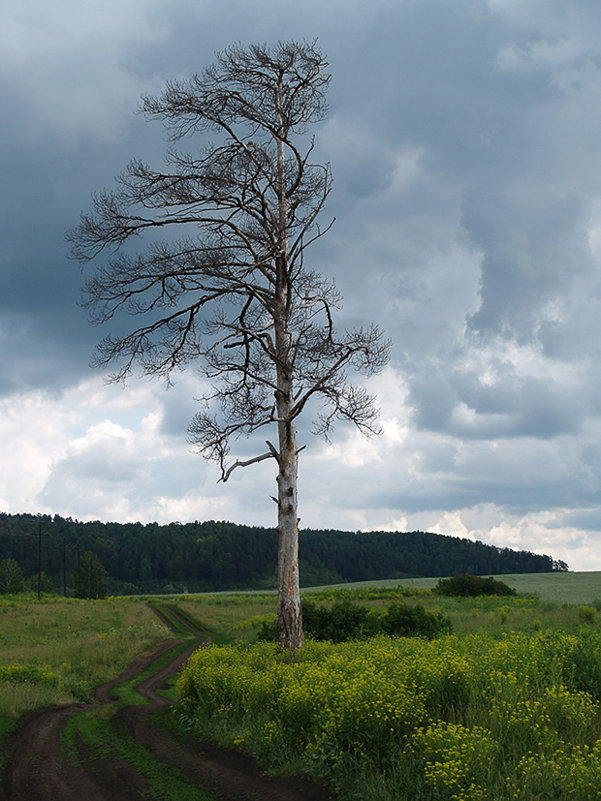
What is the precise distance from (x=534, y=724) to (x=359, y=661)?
131 inches

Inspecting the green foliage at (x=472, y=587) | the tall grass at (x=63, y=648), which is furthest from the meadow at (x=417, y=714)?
the green foliage at (x=472, y=587)

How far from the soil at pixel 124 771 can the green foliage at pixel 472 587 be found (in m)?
46.6

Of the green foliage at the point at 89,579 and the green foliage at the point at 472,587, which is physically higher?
the green foliage at the point at 472,587

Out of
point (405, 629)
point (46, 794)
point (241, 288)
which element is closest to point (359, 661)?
point (46, 794)

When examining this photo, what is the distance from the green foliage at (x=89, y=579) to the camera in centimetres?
11736

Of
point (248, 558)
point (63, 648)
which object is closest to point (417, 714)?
point (63, 648)

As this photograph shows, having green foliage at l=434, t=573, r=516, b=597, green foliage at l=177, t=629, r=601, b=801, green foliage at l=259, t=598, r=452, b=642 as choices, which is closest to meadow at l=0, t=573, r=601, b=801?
green foliage at l=177, t=629, r=601, b=801

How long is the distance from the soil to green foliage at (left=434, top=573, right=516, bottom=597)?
46.6 meters

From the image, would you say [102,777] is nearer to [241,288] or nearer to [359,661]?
[359,661]

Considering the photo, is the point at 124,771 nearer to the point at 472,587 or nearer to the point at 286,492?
the point at 286,492

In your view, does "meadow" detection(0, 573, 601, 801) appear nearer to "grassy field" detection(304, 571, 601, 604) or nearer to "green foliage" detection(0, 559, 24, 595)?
"grassy field" detection(304, 571, 601, 604)

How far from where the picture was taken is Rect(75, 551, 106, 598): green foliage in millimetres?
117363

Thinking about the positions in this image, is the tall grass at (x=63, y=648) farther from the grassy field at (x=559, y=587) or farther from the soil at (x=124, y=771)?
the grassy field at (x=559, y=587)

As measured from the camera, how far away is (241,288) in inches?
659
